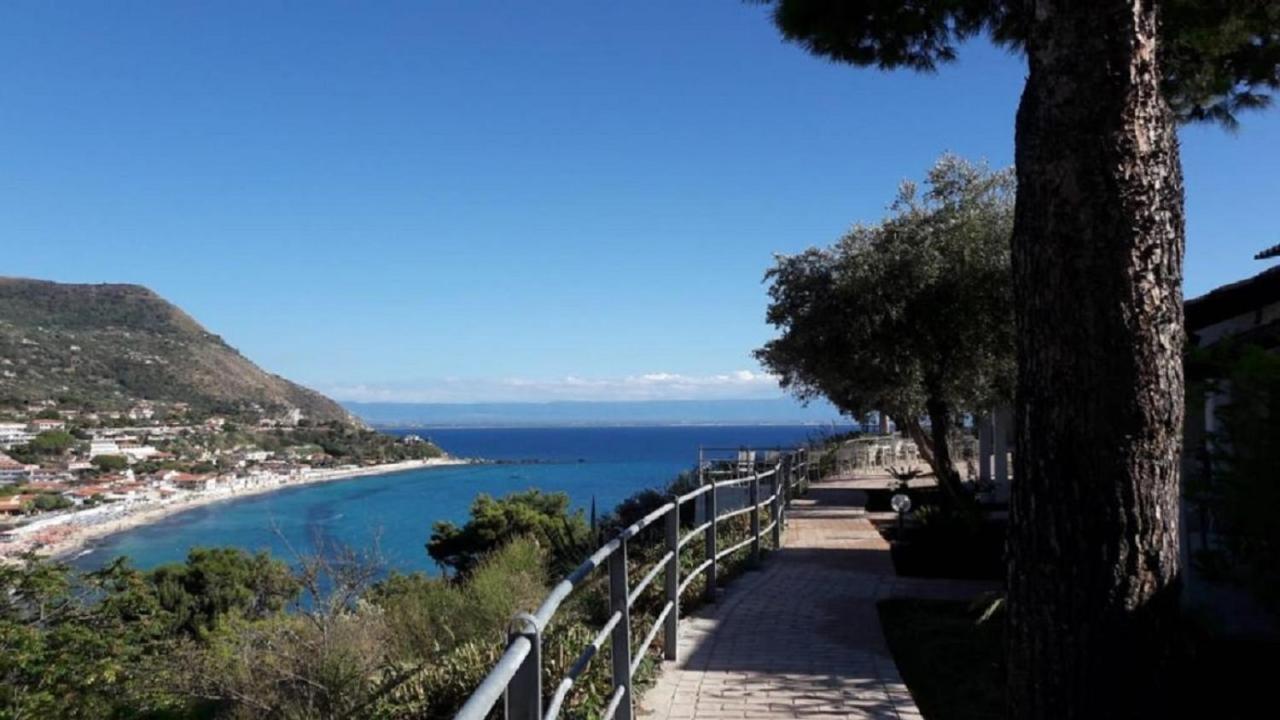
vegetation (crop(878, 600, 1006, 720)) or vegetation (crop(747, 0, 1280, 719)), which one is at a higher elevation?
vegetation (crop(747, 0, 1280, 719))

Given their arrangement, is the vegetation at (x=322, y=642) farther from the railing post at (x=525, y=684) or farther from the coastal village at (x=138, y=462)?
the coastal village at (x=138, y=462)

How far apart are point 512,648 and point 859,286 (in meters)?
12.3

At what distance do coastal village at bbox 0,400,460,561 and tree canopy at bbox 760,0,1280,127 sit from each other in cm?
4299

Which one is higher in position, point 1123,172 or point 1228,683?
point 1123,172

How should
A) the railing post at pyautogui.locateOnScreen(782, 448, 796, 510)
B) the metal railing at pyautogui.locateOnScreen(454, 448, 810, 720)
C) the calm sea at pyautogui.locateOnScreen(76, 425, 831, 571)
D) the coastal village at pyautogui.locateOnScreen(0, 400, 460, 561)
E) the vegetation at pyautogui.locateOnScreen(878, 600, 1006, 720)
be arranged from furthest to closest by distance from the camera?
the coastal village at pyautogui.locateOnScreen(0, 400, 460, 561), the calm sea at pyautogui.locateOnScreen(76, 425, 831, 571), the railing post at pyautogui.locateOnScreen(782, 448, 796, 510), the vegetation at pyautogui.locateOnScreen(878, 600, 1006, 720), the metal railing at pyautogui.locateOnScreen(454, 448, 810, 720)

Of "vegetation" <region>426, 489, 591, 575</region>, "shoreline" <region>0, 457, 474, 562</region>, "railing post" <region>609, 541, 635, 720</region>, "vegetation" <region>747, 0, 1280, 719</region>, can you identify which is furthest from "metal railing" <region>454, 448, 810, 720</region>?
"shoreline" <region>0, 457, 474, 562</region>

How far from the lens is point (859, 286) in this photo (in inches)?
553

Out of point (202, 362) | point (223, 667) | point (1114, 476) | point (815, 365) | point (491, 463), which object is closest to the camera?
point (1114, 476)

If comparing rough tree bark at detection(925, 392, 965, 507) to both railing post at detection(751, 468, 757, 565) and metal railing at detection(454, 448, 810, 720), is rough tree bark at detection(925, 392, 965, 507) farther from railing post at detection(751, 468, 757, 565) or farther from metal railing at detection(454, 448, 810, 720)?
metal railing at detection(454, 448, 810, 720)

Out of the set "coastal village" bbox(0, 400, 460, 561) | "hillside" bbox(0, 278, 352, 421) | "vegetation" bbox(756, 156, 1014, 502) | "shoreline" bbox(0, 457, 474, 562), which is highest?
"hillside" bbox(0, 278, 352, 421)

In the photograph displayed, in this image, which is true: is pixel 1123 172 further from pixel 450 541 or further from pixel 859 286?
pixel 450 541

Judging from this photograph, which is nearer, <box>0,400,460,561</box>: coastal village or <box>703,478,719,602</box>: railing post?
<box>703,478,719,602</box>: railing post

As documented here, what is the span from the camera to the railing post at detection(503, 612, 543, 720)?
2490 mm

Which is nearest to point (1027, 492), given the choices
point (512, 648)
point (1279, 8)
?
point (512, 648)
